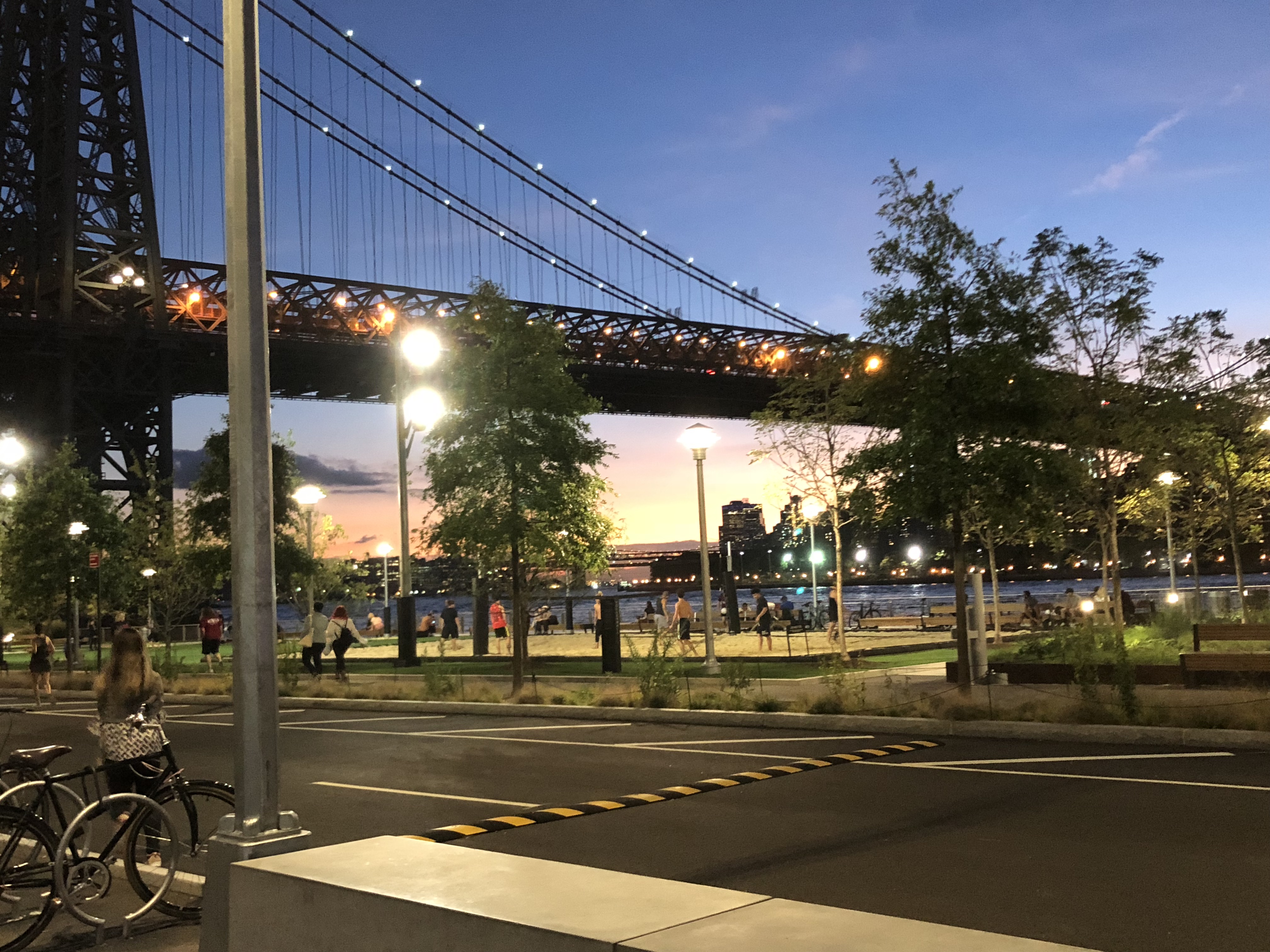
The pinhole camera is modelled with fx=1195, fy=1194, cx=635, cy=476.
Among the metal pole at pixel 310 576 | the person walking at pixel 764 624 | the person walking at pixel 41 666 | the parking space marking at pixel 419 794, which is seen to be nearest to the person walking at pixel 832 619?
the person walking at pixel 764 624

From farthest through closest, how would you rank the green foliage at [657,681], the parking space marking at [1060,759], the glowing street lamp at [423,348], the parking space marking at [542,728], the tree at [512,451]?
the glowing street lamp at [423,348]
the tree at [512,451]
the green foliage at [657,681]
the parking space marking at [542,728]
the parking space marking at [1060,759]

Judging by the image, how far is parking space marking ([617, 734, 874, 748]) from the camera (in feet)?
45.8

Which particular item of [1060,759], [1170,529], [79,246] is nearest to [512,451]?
[1060,759]

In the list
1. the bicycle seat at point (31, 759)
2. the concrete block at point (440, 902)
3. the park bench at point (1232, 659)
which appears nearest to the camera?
the concrete block at point (440, 902)

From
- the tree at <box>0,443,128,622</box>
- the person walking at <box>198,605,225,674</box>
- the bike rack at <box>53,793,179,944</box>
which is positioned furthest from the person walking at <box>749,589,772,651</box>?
the bike rack at <box>53,793,179,944</box>

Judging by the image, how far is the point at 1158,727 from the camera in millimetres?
12555

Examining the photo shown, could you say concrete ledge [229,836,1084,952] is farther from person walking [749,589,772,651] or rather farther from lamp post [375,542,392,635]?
lamp post [375,542,392,635]

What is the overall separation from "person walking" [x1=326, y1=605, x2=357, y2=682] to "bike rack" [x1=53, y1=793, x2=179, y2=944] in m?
16.9

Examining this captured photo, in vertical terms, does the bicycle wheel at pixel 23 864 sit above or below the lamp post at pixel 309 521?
below

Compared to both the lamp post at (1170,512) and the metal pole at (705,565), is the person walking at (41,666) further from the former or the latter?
the lamp post at (1170,512)

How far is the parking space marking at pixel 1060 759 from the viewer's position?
11.5 meters

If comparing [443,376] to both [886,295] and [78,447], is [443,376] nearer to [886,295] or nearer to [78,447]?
[886,295]

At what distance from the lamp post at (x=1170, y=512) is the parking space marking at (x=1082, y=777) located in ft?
48.9

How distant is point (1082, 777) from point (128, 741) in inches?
310
